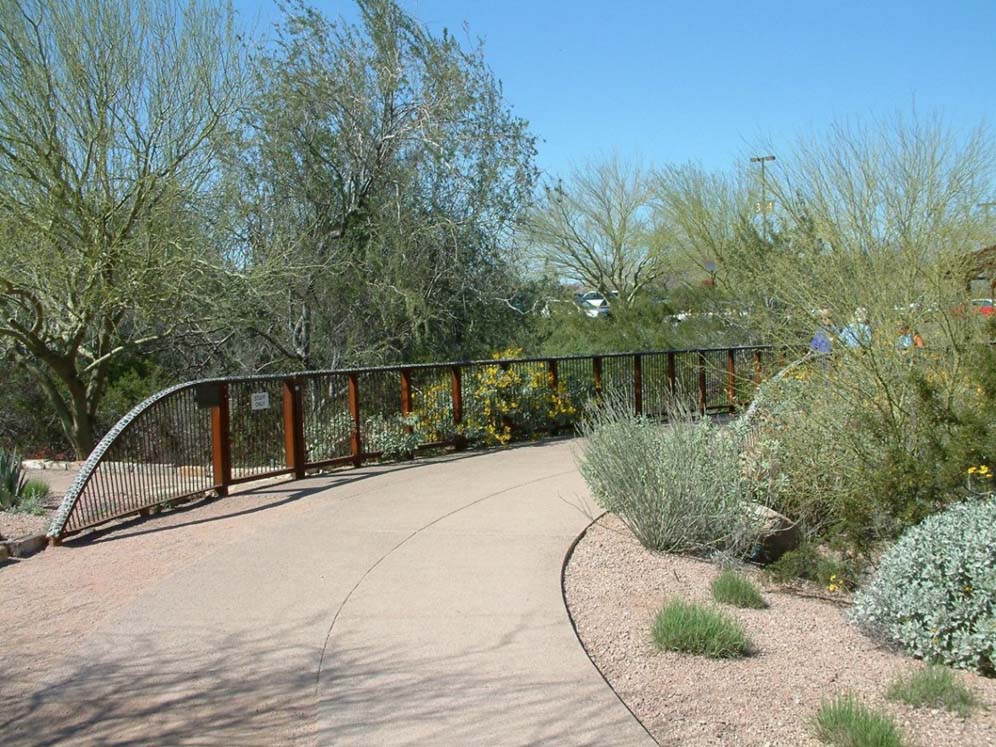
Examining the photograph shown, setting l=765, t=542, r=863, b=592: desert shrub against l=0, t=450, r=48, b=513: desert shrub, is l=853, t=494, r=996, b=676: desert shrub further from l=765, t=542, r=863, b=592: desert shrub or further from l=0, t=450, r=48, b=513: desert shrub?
l=0, t=450, r=48, b=513: desert shrub

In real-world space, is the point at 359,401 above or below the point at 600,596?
Answer: above

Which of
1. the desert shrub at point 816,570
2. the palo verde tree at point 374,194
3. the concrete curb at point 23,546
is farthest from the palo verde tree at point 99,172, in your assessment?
the desert shrub at point 816,570

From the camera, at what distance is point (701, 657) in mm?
6211

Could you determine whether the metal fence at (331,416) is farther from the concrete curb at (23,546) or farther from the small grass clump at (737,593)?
the small grass clump at (737,593)

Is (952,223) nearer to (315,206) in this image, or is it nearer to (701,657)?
(701,657)

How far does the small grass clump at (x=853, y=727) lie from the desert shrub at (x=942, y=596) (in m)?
1.59

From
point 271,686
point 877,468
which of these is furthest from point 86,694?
point 877,468

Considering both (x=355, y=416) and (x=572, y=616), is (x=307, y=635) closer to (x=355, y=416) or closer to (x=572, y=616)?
(x=572, y=616)

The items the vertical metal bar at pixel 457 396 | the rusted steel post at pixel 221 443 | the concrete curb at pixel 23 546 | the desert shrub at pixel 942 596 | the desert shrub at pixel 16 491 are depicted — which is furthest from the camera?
the vertical metal bar at pixel 457 396

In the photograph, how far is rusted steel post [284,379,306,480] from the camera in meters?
12.2

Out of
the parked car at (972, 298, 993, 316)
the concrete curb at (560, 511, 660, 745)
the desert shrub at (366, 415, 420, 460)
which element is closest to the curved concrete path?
the concrete curb at (560, 511, 660, 745)

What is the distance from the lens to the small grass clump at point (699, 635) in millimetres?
6234

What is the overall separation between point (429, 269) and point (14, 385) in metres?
9.18

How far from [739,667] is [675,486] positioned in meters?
2.74
